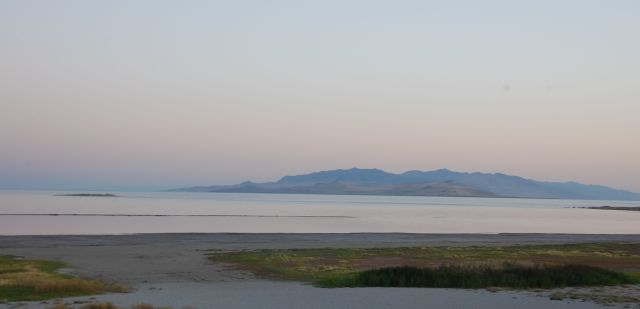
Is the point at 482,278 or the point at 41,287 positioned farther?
the point at 482,278

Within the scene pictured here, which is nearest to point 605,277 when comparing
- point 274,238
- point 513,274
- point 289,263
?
point 513,274

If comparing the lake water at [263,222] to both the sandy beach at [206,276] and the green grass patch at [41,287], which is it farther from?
the green grass patch at [41,287]

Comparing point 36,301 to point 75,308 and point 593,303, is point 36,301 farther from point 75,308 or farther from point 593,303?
point 593,303

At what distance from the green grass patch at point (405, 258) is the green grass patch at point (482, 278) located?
863mm

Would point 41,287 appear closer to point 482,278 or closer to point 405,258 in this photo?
point 482,278

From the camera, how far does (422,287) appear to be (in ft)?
72.4

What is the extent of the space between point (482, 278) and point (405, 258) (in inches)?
486

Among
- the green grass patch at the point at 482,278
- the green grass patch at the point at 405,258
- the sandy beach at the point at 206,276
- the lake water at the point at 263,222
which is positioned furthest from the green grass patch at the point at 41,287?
the lake water at the point at 263,222

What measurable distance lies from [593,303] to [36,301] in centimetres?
1381

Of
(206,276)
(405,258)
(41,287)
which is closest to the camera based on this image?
(41,287)

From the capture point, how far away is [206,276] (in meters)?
26.4

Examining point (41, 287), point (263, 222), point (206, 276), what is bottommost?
point (206, 276)

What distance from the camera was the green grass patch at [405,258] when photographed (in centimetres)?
2788

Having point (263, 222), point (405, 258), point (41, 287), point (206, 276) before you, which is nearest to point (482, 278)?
point (206, 276)
